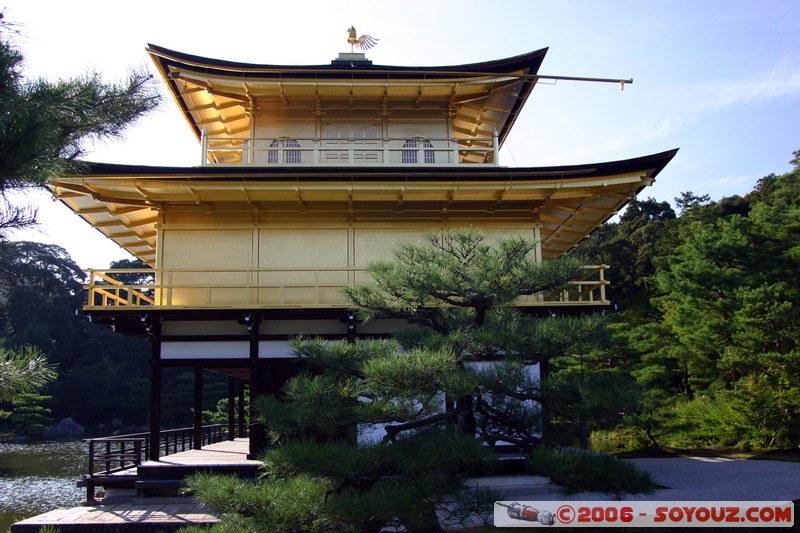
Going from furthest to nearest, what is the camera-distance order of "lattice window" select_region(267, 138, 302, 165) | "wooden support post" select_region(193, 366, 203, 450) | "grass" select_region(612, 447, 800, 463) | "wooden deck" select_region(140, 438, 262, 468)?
"grass" select_region(612, 447, 800, 463), "wooden support post" select_region(193, 366, 203, 450), "lattice window" select_region(267, 138, 302, 165), "wooden deck" select_region(140, 438, 262, 468)

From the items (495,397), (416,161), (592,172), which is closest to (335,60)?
(416,161)

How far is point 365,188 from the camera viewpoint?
→ 484 inches

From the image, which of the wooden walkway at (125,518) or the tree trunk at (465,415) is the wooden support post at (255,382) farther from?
the tree trunk at (465,415)

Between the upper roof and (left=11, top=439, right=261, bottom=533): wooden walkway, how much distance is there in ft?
25.6

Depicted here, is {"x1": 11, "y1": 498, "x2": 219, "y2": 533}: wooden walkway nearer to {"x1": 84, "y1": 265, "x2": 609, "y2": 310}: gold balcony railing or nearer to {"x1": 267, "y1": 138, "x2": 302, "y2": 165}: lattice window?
{"x1": 84, "y1": 265, "x2": 609, "y2": 310}: gold balcony railing

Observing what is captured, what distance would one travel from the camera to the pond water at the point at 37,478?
52.6 feet

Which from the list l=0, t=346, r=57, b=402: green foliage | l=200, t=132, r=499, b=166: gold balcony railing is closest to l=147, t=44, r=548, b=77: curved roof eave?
l=200, t=132, r=499, b=166: gold balcony railing

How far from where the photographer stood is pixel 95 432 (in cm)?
4628

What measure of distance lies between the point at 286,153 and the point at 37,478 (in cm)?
1476

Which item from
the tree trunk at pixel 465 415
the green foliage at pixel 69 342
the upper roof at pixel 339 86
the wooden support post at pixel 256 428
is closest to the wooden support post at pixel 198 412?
the wooden support post at pixel 256 428

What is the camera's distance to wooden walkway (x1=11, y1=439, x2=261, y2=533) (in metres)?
9.51

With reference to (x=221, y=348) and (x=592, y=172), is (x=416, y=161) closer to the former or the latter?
(x=592, y=172)

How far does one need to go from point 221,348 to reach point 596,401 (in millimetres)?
7899

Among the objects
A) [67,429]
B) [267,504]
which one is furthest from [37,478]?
[67,429]
